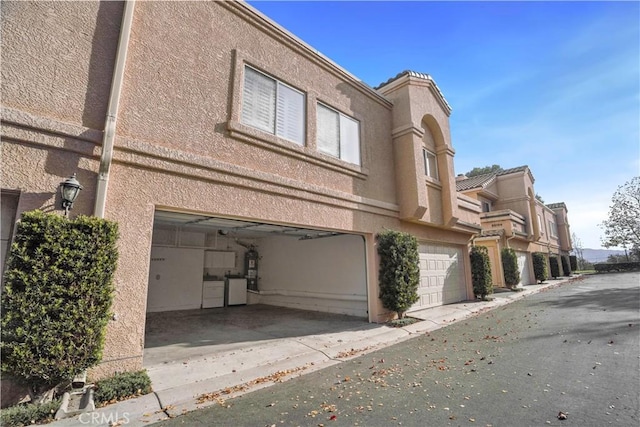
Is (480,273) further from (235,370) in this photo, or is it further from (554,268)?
(554,268)

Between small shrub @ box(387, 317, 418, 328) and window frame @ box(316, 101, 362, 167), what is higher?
window frame @ box(316, 101, 362, 167)

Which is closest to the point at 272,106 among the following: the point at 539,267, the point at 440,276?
the point at 440,276

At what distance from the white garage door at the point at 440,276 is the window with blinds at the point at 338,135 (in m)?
4.69

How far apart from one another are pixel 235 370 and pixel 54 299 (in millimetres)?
2872

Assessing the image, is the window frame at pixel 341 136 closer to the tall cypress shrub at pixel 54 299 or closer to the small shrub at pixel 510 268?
the tall cypress shrub at pixel 54 299

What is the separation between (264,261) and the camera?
14633mm

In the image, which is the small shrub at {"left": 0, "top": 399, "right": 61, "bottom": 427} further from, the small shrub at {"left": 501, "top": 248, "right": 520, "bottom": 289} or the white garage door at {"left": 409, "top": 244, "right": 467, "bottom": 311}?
the small shrub at {"left": 501, "top": 248, "right": 520, "bottom": 289}

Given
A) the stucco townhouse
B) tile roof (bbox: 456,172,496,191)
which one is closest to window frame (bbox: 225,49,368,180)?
the stucco townhouse

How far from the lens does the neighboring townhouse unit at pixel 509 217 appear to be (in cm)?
1956

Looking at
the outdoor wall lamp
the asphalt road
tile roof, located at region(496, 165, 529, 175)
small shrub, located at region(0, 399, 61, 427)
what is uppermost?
tile roof, located at region(496, 165, 529, 175)

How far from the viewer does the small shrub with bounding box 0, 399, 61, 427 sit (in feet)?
10.7

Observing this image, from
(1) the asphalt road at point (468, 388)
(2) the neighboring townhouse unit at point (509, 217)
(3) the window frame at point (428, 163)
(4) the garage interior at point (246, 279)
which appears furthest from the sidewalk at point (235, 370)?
(2) the neighboring townhouse unit at point (509, 217)

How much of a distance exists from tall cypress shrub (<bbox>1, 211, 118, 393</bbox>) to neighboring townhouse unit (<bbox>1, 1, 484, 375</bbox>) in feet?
1.62

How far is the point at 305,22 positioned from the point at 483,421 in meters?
9.18
